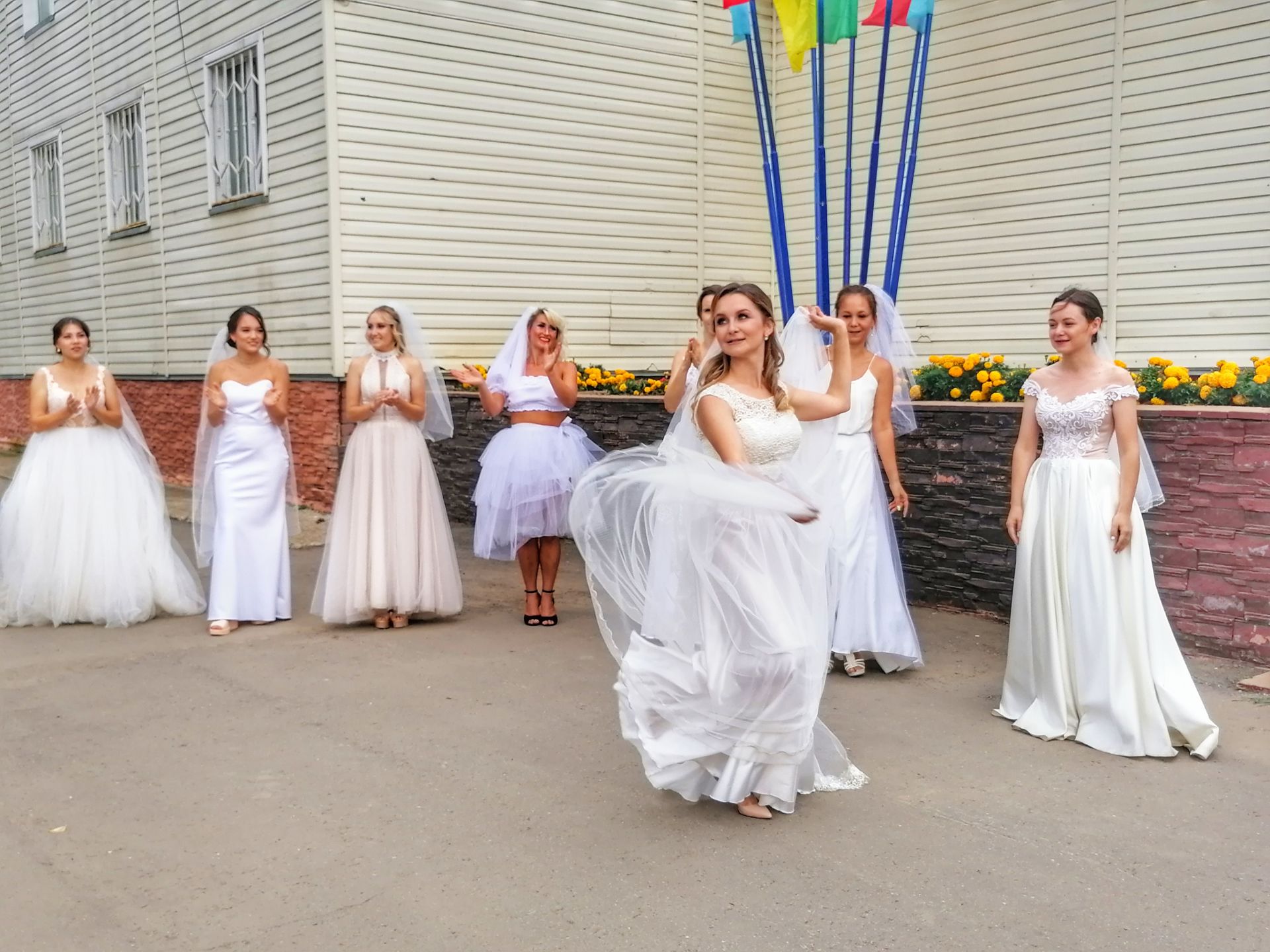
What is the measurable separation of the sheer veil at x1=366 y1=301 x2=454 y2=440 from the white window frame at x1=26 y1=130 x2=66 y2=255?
12.0 meters

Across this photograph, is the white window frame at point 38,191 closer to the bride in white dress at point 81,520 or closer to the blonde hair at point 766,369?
the bride in white dress at point 81,520

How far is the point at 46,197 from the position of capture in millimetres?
18781

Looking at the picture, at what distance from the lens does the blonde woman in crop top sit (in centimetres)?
796

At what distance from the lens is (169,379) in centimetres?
1573

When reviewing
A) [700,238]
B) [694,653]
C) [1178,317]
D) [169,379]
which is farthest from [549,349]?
[169,379]

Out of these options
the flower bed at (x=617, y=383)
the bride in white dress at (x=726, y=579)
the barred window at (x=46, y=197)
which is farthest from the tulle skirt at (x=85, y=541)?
the barred window at (x=46, y=197)

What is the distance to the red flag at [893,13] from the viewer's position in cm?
1122

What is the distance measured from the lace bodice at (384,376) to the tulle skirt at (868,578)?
2.81 m

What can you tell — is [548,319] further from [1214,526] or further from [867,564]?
[1214,526]

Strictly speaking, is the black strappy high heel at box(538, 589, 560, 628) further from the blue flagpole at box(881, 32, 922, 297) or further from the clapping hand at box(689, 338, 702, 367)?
the blue flagpole at box(881, 32, 922, 297)

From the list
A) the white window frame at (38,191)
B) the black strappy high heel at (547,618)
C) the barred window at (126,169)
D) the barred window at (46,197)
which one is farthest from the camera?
the barred window at (46,197)

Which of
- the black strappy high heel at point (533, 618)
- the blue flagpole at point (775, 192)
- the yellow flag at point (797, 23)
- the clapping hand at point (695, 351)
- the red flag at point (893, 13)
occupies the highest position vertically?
the red flag at point (893, 13)

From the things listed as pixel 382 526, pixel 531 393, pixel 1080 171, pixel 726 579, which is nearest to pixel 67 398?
pixel 382 526

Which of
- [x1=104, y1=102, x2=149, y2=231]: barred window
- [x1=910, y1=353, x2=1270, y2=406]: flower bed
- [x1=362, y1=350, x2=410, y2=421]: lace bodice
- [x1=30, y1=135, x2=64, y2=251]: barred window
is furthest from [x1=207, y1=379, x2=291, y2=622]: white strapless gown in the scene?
[x1=30, y1=135, x2=64, y2=251]: barred window
